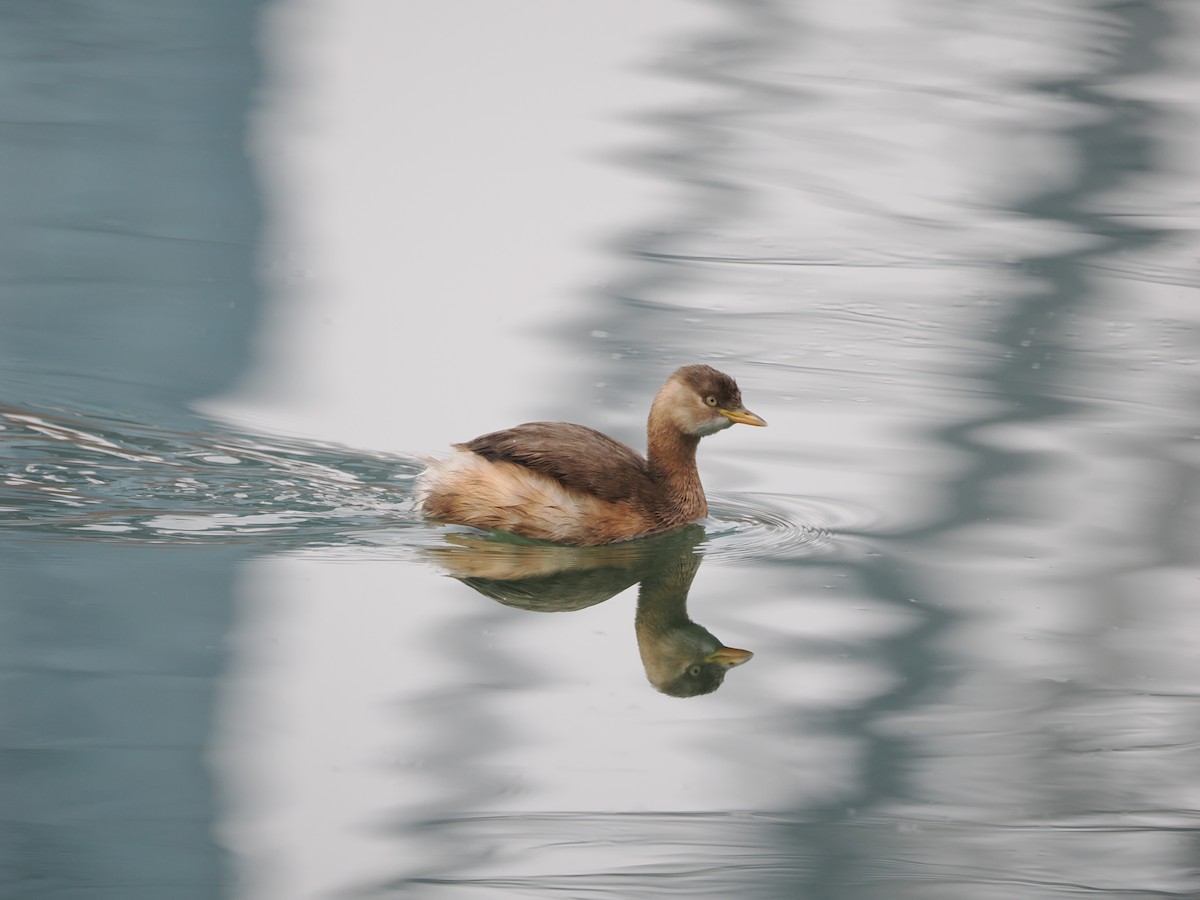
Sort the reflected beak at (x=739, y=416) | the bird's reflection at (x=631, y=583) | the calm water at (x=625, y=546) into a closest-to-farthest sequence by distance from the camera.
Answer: the calm water at (x=625, y=546), the bird's reflection at (x=631, y=583), the reflected beak at (x=739, y=416)

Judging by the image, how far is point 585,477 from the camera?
661 cm

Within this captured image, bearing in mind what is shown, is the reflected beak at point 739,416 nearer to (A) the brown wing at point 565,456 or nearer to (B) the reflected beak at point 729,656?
(A) the brown wing at point 565,456

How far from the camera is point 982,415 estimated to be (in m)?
8.00

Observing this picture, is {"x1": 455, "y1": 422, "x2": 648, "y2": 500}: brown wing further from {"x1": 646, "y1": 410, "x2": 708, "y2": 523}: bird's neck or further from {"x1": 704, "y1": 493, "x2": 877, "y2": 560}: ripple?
{"x1": 704, "y1": 493, "x2": 877, "y2": 560}: ripple

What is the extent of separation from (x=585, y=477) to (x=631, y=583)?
18.3 inches

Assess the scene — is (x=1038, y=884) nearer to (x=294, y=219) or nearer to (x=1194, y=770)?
(x=1194, y=770)

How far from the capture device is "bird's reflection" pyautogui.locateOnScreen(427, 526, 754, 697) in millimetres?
5516

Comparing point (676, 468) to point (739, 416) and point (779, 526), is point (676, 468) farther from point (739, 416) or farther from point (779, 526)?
point (779, 526)

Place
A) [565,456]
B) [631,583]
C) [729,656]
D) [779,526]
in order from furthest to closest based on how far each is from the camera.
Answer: [779,526], [565,456], [631,583], [729,656]

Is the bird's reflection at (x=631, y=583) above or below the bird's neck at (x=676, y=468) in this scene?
below

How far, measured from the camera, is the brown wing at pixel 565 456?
6590 mm

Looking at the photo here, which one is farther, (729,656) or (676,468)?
(676,468)

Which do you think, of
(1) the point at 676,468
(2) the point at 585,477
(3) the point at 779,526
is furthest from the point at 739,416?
→ (2) the point at 585,477

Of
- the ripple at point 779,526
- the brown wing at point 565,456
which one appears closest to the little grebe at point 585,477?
the brown wing at point 565,456
